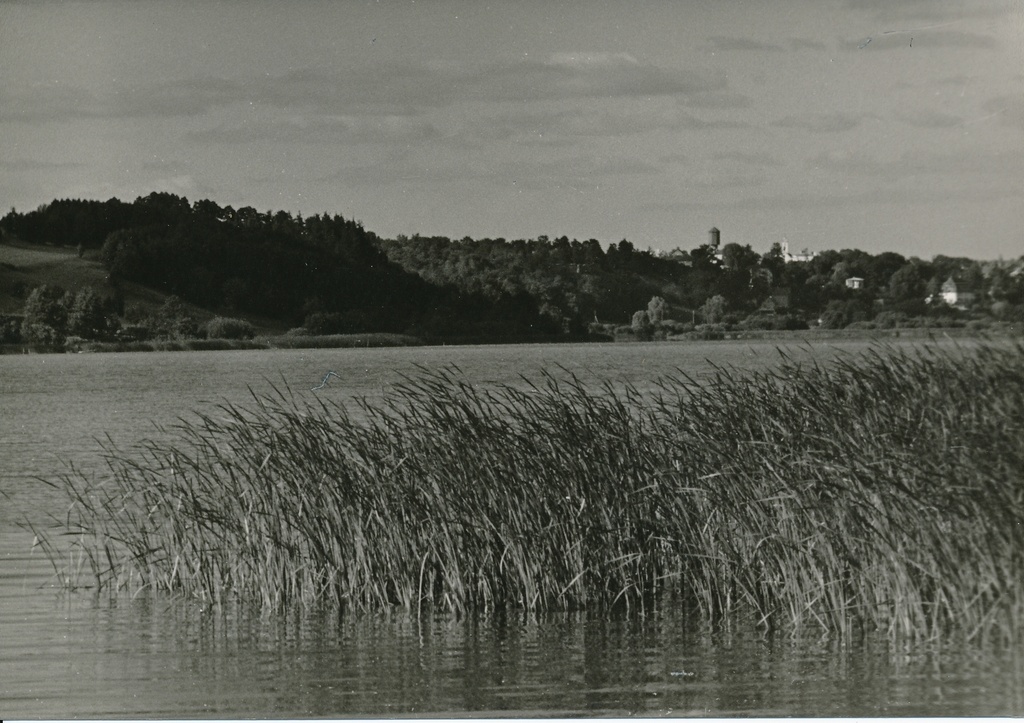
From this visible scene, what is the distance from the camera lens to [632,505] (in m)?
9.85

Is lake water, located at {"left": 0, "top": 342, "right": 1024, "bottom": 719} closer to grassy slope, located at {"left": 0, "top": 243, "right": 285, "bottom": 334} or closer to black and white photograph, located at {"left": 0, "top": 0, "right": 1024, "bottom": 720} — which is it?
black and white photograph, located at {"left": 0, "top": 0, "right": 1024, "bottom": 720}

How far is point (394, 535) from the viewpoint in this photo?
9.94 meters

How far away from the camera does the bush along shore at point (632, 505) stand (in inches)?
336

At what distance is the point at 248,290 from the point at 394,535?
19624 mm

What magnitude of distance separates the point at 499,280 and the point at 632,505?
600 inches

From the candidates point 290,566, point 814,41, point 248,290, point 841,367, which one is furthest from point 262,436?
point 248,290

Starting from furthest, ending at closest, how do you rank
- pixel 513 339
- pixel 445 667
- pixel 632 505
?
pixel 513 339 < pixel 632 505 < pixel 445 667

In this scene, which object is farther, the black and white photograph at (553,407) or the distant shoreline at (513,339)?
the distant shoreline at (513,339)

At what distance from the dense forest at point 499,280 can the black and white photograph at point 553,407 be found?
0.37 feet

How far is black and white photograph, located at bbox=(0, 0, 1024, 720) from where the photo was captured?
8211 millimetres

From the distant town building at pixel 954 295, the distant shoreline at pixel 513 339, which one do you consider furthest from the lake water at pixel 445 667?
the distant town building at pixel 954 295

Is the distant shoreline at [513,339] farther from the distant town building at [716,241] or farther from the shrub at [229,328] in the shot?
the distant town building at [716,241]

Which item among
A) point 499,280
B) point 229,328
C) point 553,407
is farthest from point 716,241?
Answer: point 229,328

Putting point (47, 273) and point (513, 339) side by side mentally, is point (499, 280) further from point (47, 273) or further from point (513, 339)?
point (47, 273)
